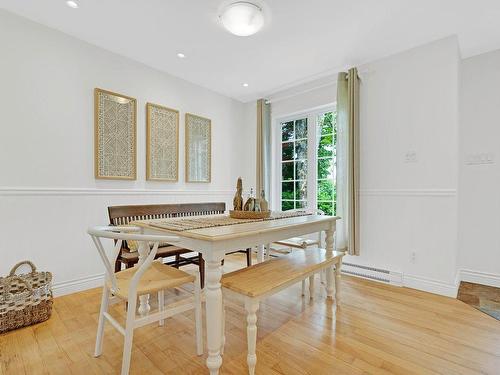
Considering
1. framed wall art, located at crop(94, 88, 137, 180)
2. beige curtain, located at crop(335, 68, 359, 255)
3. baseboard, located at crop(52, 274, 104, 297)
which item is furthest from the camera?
beige curtain, located at crop(335, 68, 359, 255)

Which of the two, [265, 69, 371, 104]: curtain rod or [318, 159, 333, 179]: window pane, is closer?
[265, 69, 371, 104]: curtain rod

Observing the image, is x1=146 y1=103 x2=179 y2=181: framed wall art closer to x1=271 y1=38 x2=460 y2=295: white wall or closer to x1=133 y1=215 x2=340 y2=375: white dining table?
x1=133 y1=215 x2=340 y2=375: white dining table

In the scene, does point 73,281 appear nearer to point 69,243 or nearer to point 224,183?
point 69,243

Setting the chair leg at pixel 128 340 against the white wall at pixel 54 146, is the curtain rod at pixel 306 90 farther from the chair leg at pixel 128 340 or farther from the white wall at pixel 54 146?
the chair leg at pixel 128 340

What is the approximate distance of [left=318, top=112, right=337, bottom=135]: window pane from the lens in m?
3.58

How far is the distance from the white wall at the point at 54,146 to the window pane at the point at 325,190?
234 cm

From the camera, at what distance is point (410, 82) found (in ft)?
9.14

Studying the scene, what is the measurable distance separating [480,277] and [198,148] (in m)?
3.79

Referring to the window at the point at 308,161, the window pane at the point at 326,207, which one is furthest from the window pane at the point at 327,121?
the window pane at the point at 326,207

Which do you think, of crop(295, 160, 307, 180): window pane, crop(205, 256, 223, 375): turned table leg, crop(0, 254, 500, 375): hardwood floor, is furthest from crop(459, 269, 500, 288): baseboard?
crop(205, 256, 223, 375): turned table leg

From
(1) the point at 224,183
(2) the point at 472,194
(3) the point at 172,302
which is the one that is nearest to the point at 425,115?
(2) the point at 472,194

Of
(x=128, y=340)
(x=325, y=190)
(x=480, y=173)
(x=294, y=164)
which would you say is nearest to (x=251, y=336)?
(x=128, y=340)

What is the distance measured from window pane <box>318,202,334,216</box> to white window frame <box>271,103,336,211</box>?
73mm

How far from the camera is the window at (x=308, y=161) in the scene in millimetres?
3588
